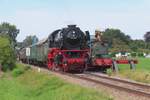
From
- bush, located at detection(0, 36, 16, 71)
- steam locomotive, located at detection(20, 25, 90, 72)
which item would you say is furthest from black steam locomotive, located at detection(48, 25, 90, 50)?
bush, located at detection(0, 36, 16, 71)

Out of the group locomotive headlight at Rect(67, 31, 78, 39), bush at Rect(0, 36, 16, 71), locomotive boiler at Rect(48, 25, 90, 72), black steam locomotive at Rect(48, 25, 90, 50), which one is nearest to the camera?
locomotive boiler at Rect(48, 25, 90, 72)

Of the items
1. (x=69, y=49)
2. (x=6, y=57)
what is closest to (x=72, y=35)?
(x=69, y=49)

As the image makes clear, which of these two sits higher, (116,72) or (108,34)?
(108,34)

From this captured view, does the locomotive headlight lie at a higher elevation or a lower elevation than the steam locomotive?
higher

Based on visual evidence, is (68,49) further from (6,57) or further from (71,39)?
(6,57)

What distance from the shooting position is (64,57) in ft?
110

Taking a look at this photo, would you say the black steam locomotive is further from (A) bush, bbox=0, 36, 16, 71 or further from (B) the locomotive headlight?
(A) bush, bbox=0, 36, 16, 71

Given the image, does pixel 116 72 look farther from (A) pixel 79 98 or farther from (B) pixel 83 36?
(A) pixel 79 98

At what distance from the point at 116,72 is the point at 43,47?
31.4 ft

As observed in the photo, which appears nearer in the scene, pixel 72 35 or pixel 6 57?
pixel 72 35

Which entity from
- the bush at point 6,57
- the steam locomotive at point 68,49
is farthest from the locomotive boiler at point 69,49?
the bush at point 6,57

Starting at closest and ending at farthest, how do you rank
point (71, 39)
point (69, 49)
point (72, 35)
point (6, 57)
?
point (69, 49), point (71, 39), point (72, 35), point (6, 57)

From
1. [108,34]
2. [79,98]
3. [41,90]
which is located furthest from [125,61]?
[108,34]

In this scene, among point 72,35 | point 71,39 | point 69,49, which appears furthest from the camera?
point 72,35
